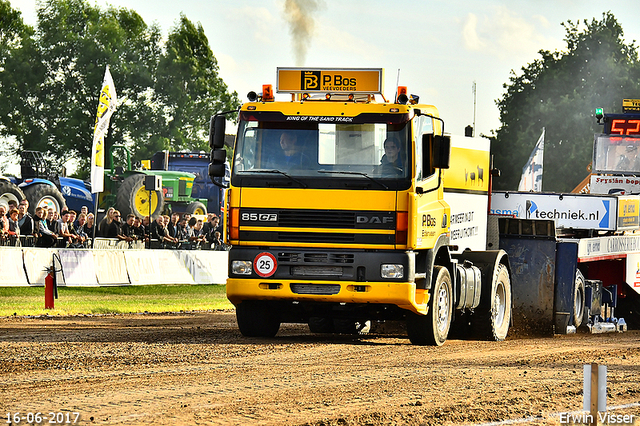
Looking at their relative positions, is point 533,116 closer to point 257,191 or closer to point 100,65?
point 100,65

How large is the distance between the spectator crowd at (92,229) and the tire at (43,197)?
69 centimetres

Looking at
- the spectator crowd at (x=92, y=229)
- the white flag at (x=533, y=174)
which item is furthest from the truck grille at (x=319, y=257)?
the white flag at (x=533, y=174)

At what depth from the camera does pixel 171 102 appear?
5650cm

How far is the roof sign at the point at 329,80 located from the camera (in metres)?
13.1

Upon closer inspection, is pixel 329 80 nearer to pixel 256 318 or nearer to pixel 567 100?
pixel 256 318

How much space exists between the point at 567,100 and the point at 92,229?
4758 cm

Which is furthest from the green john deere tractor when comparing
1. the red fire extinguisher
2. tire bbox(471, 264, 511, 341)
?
tire bbox(471, 264, 511, 341)

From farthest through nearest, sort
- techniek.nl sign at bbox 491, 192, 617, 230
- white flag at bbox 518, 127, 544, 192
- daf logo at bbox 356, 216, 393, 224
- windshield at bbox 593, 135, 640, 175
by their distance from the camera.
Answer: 1. white flag at bbox 518, 127, 544, 192
2. windshield at bbox 593, 135, 640, 175
3. techniek.nl sign at bbox 491, 192, 617, 230
4. daf logo at bbox 356, 216, 393, 224

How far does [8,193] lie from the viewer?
76.0 feet

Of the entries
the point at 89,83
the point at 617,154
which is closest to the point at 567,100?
the point at 89,83

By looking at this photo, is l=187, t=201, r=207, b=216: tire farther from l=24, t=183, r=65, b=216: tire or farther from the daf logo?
the daf logo

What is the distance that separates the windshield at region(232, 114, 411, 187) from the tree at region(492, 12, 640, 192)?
53.4 metres

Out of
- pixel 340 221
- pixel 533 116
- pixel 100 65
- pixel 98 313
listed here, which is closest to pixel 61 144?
pixel 100 65

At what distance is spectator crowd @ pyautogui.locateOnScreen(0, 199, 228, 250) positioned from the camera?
2121 cm
